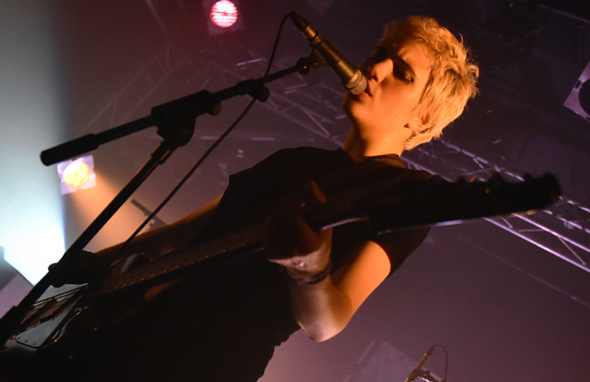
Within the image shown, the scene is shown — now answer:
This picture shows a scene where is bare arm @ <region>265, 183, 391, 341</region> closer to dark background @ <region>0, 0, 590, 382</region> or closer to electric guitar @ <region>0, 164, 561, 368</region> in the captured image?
electric guitar @ <region>0, 164, 561, 368</region>

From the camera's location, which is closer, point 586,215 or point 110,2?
point 586,215

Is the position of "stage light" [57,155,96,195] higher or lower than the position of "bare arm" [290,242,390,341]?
lower

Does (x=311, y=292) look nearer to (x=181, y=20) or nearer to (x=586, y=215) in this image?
(x=586, y=215)

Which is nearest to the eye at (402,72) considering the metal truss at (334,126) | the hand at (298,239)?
the hand at (298,239)

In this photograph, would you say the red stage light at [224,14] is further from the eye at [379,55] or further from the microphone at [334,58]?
the microphone at [334,58]

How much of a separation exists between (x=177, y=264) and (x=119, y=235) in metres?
8.10

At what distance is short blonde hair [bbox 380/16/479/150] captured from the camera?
2.30 m

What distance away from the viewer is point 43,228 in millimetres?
9227

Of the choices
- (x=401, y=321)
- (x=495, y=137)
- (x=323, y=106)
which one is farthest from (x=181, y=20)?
(x=401, y=321)

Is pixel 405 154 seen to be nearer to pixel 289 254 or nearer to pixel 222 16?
pixel 222 16

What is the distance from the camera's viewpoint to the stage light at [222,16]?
736cm

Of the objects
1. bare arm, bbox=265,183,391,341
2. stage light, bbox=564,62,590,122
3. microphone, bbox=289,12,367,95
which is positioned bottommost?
stage light, bbox=564,62,590,122

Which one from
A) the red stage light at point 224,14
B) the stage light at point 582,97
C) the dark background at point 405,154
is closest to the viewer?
the stage light at point 582,97

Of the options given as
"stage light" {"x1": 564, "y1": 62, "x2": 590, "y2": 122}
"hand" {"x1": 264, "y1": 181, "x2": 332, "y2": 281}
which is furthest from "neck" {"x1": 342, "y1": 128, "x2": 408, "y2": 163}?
"stage light" {"x1": 564, "y1": 62, "x2": 590, "y2": 122}
